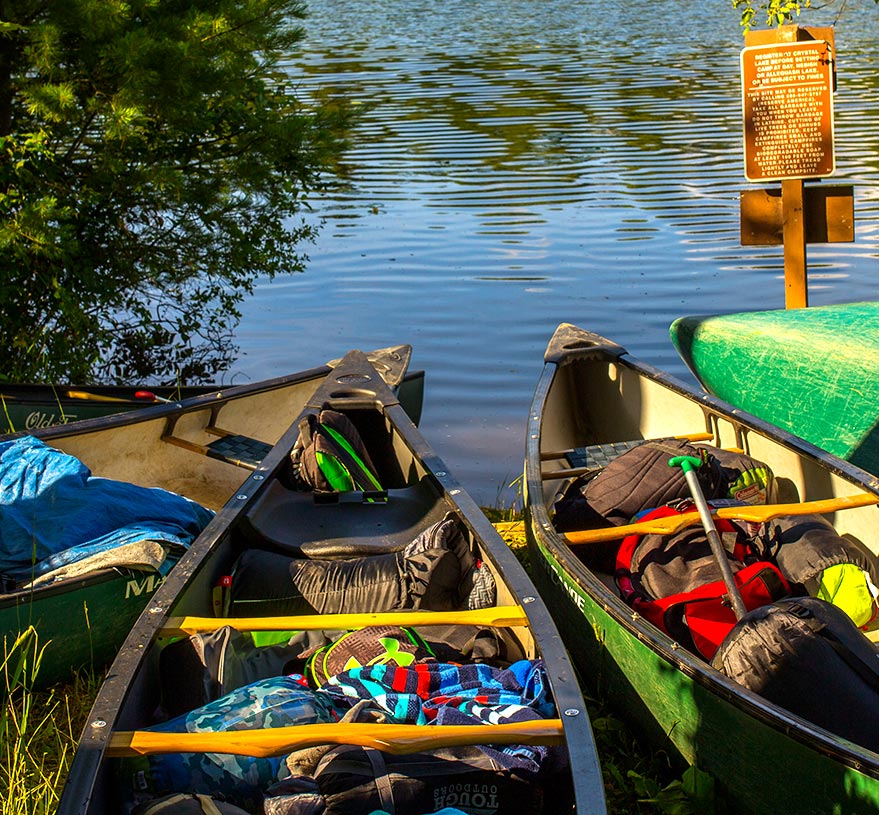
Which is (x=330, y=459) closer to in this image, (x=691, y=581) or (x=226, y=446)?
(x=226, y=446)

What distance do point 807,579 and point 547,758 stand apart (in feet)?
5.44

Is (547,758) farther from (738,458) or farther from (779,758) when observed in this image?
(738,458)

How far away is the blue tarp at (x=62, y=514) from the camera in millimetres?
4824

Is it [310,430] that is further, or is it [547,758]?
[310,430]

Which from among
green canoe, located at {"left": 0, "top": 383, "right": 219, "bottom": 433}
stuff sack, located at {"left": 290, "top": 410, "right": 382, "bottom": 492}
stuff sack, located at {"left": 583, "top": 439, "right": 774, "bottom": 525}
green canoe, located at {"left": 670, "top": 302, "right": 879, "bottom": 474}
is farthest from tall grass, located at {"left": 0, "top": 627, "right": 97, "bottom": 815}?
green canoe, located at {"left": 670, "top": 302, "right": 879, "bottom": 474}

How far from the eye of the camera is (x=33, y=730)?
164 inches

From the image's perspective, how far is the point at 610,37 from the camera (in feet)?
97.5

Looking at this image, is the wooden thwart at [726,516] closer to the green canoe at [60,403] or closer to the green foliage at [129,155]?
the green canoe at [60,403]

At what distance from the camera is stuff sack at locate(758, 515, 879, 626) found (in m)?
4.07

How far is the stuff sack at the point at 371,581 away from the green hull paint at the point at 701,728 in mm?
438

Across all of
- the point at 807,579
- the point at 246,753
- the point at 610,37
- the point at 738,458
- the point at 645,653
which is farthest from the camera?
the point at 610,37

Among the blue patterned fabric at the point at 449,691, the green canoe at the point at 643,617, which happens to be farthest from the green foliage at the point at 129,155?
the blue patterned fabric at the point at 449,691

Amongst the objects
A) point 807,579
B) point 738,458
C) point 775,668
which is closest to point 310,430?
point 738,458

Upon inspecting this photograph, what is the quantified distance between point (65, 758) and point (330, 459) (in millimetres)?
1800
